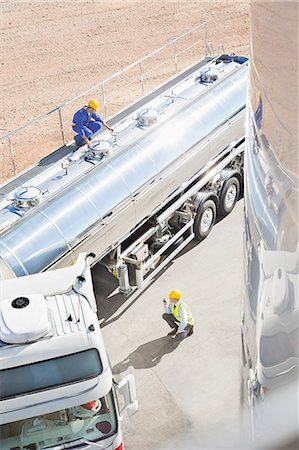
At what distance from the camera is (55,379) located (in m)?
5.98

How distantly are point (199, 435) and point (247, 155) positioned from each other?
0.83 m

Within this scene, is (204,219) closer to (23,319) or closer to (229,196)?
(229,196)

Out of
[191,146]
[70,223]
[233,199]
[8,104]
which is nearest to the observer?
[70,223]

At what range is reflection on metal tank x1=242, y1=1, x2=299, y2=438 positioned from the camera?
1.47 m

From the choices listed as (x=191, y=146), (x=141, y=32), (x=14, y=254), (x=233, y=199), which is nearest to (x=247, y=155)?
(x=14, y=254)

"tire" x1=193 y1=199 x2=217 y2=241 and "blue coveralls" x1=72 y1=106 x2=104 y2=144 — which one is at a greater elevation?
"blue coveralls" x1=72 y1=106 x2=104 y2=144

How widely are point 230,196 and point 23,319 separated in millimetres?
5464

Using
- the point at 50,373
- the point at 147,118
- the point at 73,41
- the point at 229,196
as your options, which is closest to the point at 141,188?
the point at 147,118

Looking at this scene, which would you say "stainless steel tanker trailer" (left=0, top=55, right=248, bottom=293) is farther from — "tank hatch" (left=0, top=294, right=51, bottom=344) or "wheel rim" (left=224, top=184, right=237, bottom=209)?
"tank hatch" (left=0, top=294, right=51, bottom=344)

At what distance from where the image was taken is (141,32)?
1947cm

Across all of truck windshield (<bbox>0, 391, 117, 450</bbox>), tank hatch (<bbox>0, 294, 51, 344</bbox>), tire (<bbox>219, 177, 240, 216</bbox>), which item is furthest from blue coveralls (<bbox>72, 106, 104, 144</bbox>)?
truck windshield (<bbox>0, 391, 117, 450</bbox>)

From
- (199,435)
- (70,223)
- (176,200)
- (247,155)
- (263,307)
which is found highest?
(247,155)

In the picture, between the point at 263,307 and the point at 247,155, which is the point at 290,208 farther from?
the point at 247,155

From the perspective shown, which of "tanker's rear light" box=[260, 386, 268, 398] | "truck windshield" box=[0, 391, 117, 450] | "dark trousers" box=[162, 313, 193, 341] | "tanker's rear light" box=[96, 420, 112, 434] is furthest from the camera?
"dark trousers" box=[162, 313, 193, 341]
